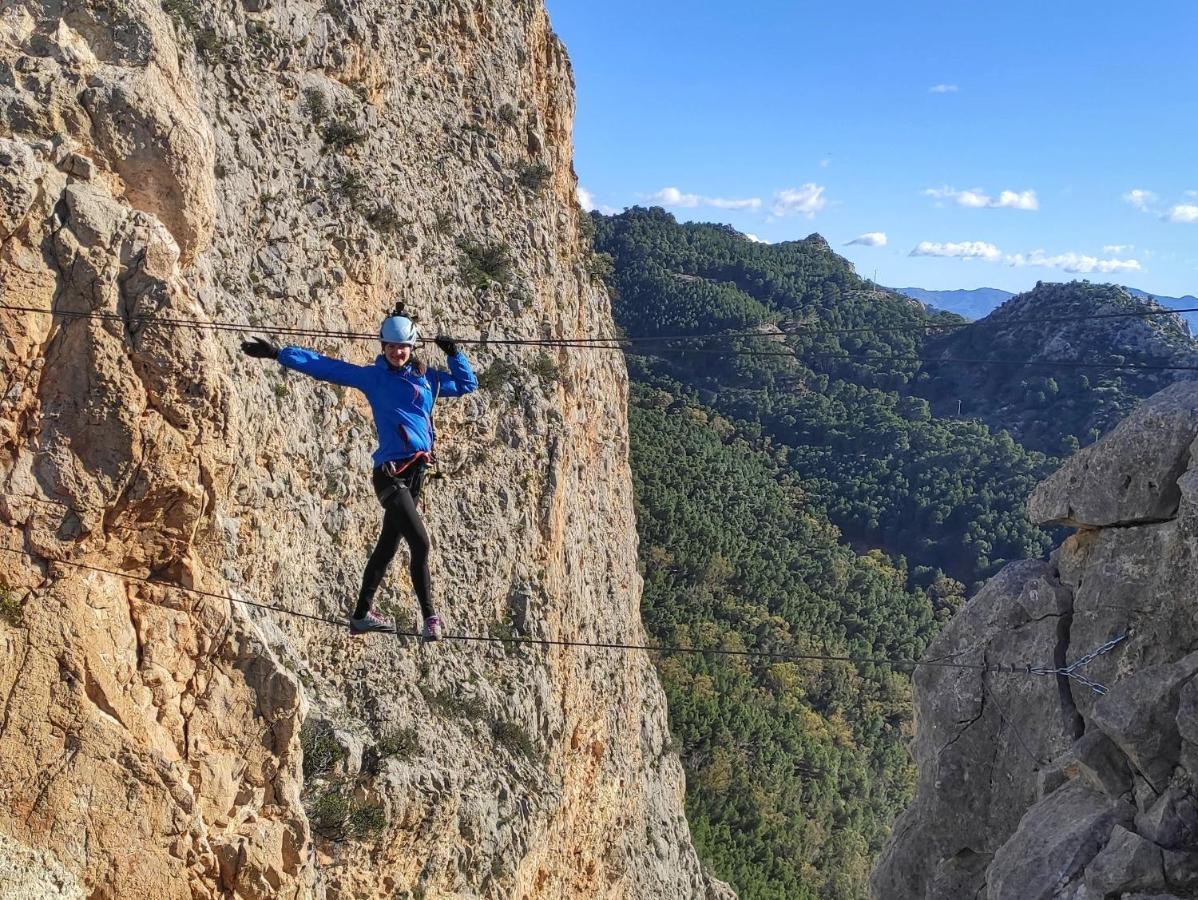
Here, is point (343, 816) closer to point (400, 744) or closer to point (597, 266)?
point (400, 744)

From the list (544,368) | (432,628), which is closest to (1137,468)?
(432,628)

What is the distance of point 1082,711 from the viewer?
10.1 m

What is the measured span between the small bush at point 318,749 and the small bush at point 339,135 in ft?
35.4

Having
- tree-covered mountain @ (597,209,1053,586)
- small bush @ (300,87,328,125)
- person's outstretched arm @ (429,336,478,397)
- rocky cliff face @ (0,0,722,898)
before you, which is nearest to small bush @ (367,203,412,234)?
rocky cliff face @ (0,0,722,898)

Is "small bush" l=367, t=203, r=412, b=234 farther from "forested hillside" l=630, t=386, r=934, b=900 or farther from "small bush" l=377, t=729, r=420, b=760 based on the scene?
"forested hillside" l=630, t=386, r=934, b=900

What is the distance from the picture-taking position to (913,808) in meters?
11.9

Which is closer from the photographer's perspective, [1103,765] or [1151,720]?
[1151,720]

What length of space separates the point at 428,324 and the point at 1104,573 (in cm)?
1395

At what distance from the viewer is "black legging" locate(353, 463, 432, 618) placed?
852cm

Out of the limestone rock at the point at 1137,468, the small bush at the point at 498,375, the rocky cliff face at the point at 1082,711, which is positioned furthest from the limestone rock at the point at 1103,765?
the small bush at the point at 498,375

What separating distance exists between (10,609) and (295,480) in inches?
329

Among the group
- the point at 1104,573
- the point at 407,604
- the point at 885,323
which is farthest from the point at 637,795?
the point at 885,323

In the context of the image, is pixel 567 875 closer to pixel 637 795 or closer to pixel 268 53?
pixel 637 795

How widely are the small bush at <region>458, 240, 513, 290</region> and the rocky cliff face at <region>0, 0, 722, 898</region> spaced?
0.24 ft
